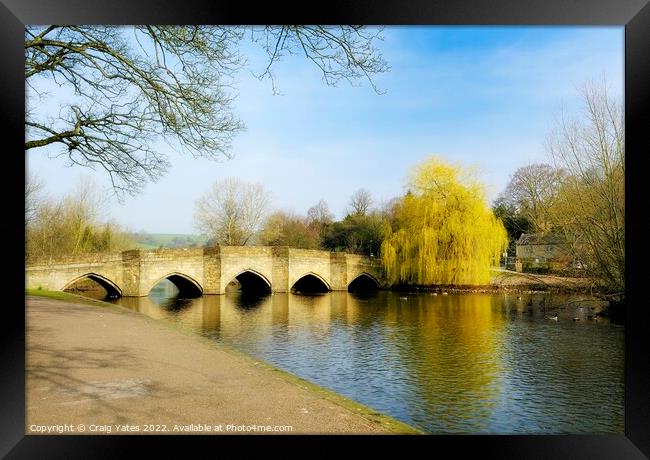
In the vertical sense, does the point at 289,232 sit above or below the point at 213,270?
above

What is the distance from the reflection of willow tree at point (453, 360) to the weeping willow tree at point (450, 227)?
2322 mm

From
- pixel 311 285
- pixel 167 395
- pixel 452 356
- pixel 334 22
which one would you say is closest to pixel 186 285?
pixel 311 285

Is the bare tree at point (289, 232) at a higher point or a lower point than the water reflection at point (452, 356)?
higher

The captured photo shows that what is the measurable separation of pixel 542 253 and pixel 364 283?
9182 mm

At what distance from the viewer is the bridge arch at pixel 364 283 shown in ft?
62.6

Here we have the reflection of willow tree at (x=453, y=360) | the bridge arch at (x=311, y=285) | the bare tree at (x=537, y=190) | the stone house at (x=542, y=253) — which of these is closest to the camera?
the reflection of willow tree at (x=453, y=360)

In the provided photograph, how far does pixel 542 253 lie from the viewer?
12047mm

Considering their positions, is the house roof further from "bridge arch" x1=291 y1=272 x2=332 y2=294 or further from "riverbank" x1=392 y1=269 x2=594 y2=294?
"bridge arch" x1=291 y1=272 x2=332 y2=294

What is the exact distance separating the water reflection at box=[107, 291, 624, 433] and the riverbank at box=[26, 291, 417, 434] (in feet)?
3.69

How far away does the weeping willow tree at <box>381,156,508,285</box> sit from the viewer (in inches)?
590

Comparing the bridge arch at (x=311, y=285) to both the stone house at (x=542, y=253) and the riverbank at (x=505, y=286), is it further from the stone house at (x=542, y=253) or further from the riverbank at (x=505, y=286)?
the stone house at (x=542, y=253)

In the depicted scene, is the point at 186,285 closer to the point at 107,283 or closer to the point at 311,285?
the point at 107,283

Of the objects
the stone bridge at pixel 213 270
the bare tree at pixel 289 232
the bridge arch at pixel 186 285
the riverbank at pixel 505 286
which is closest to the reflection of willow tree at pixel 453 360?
the riverbank at pixel 505 286

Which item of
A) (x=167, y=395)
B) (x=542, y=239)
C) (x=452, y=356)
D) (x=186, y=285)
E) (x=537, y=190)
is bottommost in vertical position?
(x=452, y=356)
